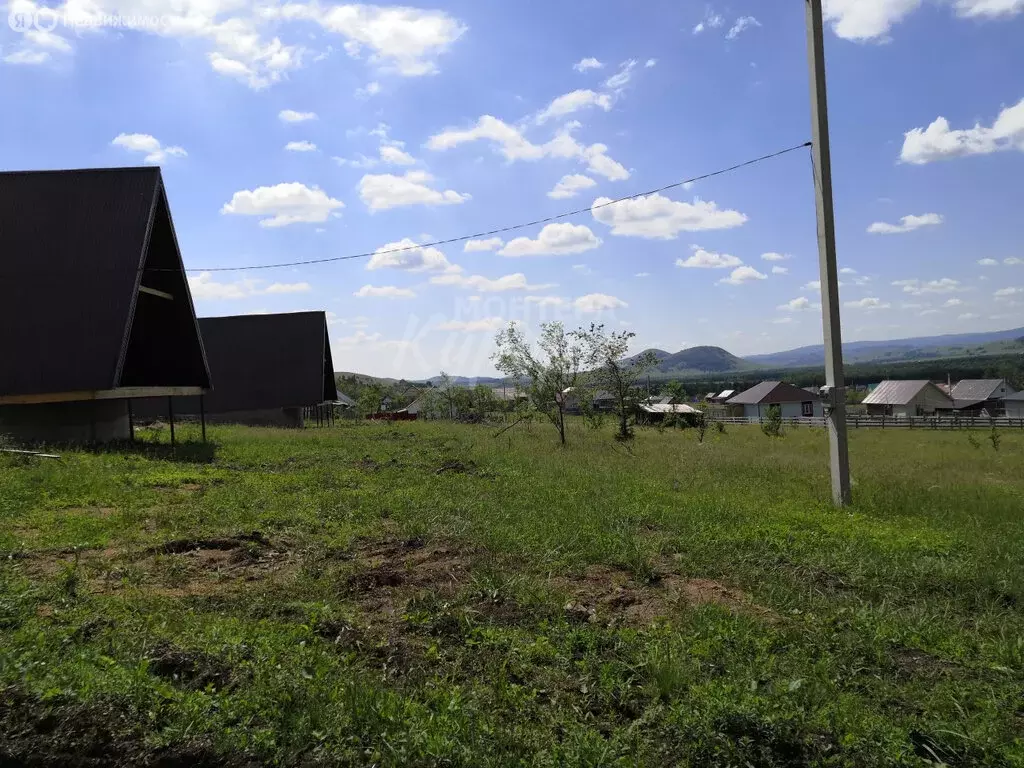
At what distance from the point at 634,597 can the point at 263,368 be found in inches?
1313

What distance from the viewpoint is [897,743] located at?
11.0 feet

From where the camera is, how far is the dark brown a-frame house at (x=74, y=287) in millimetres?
15898

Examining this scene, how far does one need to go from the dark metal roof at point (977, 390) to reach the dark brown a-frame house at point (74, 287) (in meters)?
78.4

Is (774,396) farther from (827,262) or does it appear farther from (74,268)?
(74,268)

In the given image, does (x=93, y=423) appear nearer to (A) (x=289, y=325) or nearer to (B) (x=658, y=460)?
(B) (x=658, y=460)

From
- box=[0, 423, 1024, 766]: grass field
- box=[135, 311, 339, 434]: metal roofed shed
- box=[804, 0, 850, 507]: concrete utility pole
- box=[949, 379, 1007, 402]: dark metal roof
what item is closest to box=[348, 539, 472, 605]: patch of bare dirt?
box=[0, 423, 1024, 766]: grass field

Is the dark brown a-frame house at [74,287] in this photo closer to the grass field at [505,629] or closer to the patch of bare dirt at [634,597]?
the grass field at [505,629]

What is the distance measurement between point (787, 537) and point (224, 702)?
21.0 feet

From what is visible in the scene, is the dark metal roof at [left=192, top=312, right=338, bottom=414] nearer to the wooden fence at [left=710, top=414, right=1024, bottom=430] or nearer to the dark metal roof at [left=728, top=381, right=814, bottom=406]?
the wooden fence at [left=710, top=414, right=1024, bottom=430]

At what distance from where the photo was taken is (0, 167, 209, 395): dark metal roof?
52.2ft

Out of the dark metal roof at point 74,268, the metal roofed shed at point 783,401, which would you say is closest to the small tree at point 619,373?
the dark metal roof at point 74,268

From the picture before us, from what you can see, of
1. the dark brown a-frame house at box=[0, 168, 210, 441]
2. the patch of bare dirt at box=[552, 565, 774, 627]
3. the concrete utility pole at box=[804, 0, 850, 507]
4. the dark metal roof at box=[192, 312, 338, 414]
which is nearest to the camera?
the patch of bare dirt at box=[552, 565, 774, 627]

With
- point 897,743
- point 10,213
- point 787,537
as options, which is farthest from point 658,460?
point 10,213

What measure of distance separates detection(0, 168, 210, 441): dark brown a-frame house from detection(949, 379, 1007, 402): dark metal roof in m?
78.4
